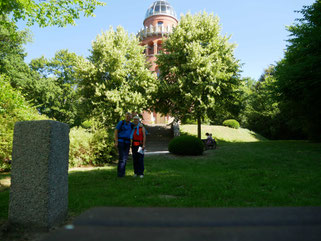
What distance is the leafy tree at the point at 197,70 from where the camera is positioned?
1903cm

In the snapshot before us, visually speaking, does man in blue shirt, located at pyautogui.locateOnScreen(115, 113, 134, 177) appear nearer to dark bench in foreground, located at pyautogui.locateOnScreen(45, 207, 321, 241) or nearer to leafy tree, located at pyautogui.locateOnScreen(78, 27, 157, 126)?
dark bench in foreground, located at pyautogui.locateOnScreen(45, 207, 321, 241)

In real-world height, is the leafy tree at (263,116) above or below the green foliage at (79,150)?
above

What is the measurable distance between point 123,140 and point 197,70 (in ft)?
44.0

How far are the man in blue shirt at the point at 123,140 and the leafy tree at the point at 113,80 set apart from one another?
12.6 metres

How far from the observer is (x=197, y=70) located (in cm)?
1891

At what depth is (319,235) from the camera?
54.6 inches

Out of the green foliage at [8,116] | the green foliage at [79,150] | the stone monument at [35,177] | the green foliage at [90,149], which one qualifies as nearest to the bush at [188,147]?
the green foliage at [90,149]

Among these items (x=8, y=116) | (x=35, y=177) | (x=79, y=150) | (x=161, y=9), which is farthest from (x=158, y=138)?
(x=161, y=9)

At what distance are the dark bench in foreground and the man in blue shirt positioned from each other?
531cm

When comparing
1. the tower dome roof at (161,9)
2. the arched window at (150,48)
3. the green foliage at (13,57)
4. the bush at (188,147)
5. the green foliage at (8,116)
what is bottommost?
the bush at (188,147)

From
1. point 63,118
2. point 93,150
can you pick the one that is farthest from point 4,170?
point 63,118

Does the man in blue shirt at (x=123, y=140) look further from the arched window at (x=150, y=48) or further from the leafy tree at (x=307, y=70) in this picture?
the arched window at (x=150, y=48)

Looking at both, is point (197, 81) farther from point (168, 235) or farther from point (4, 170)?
point (168, 235)

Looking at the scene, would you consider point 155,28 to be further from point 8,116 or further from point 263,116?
point 8,116
